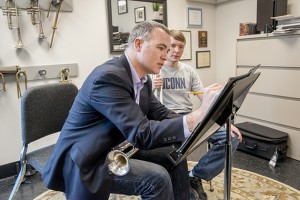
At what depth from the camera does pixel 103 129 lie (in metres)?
1.17

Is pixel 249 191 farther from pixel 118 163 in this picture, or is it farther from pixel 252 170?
pixel 118 163

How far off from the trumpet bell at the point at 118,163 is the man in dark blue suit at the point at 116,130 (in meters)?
0.02

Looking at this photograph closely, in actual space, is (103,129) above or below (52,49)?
below

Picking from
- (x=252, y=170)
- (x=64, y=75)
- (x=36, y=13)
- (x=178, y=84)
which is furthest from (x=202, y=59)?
(x=36, y=13)

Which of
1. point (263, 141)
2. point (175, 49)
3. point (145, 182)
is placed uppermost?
point (175, 49)

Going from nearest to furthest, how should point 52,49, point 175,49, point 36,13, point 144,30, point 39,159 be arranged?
point 144,30, point 39,159, point 175,49, point 36,13, point 52,49

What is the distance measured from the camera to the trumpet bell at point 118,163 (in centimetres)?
121

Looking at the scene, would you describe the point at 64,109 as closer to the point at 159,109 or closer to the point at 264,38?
the point at 159,109

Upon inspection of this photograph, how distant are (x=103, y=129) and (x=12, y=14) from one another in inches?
65.3

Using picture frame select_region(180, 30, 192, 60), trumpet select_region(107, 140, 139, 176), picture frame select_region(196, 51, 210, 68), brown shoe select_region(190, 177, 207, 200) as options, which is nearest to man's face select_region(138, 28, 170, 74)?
trumpet select_region(107, 140, 139, 176)

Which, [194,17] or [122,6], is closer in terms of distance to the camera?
[122,6]

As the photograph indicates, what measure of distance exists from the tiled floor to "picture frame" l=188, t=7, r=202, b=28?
186cm

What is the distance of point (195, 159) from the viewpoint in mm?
2674

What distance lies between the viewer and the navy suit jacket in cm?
106
